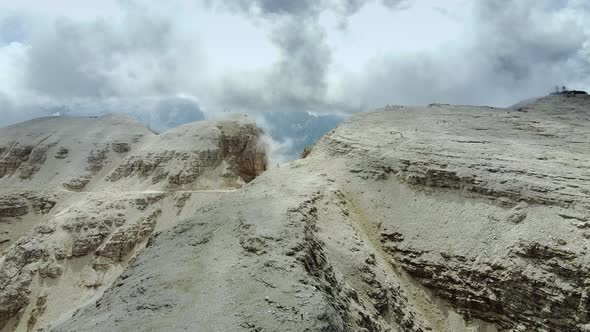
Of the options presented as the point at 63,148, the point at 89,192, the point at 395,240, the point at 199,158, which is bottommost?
the point at 395,240

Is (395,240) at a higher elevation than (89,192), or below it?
below

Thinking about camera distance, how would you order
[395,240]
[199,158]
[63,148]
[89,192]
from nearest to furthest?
[395,240] < [89,192] < [199,158] < [63,148]

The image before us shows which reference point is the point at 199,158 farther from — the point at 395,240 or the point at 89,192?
the point at 395,240

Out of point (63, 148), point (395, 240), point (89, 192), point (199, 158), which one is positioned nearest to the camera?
point (395, 240)

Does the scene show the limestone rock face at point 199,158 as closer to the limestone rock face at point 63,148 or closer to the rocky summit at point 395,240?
the limestone rock face at point 63,148

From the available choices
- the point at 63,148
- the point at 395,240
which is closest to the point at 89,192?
the point at 63,148

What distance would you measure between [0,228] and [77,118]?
2378 centimetres

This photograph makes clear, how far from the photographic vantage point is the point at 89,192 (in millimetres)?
45562

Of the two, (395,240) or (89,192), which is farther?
(89,192)

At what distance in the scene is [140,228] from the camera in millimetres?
A: 38500

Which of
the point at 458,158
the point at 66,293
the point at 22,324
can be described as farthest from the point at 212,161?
the point at 458,158

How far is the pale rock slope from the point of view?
34.3 metres

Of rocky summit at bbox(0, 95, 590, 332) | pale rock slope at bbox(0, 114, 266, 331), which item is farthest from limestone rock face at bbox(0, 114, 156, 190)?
rocky summit at bbox(0, 95, 590, 332)

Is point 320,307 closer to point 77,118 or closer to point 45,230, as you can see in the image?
point 45,230
